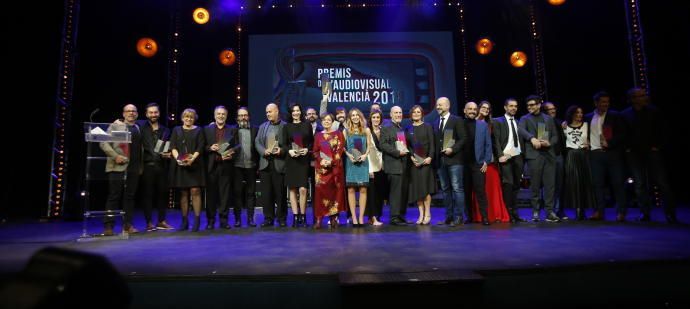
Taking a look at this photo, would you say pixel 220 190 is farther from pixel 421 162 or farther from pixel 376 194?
pixel 421 162

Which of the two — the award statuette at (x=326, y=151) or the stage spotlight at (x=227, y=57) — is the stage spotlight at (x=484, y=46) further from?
the award statuette at (x=326, y=151)

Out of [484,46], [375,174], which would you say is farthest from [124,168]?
[484,46]

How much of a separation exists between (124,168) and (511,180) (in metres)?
4.19

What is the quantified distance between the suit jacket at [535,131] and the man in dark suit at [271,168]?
9.33 ft

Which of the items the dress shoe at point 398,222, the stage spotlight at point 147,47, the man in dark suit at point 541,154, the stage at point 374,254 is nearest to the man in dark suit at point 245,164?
the stage at point 374,254

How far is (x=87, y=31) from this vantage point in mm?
6398

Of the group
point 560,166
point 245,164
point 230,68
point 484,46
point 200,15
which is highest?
point 200,15

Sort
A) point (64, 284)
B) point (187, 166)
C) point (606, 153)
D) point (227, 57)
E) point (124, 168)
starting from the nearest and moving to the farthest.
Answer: point (64, 284) → point (124, 168) → point (187, 166) → point (606, 153) → point (227, 57)

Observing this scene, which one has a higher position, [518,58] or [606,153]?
[518,58]

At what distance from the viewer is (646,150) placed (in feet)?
14.5

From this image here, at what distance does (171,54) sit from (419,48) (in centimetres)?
482

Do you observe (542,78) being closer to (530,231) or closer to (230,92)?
(530,231)

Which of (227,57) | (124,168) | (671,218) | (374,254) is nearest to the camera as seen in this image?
(374,254)

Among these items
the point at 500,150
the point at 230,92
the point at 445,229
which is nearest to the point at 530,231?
the point at 445,229
